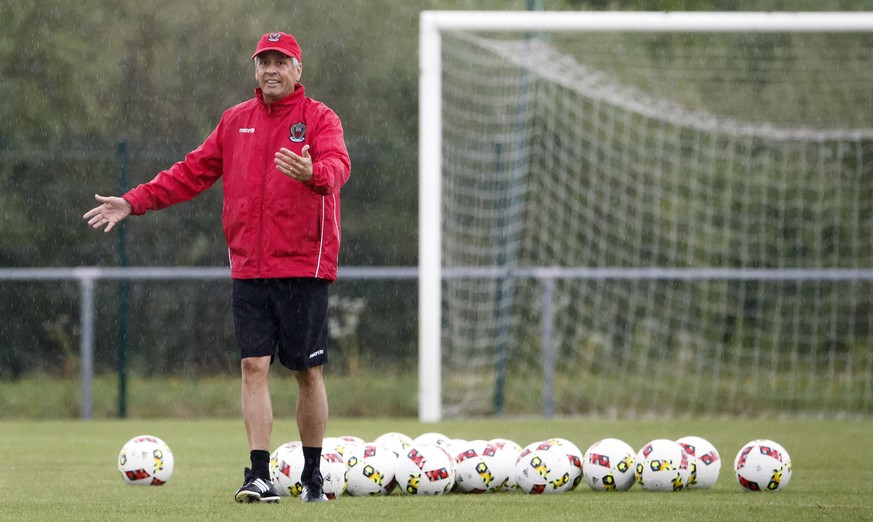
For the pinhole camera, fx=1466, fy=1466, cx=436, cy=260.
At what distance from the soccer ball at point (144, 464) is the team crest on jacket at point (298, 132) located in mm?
1928

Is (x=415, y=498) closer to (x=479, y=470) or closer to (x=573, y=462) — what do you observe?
(x=479, y=470)

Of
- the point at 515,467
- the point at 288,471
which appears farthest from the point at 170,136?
the point at 515,467

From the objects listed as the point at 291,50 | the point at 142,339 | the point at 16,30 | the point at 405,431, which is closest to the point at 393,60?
the point at 16,30

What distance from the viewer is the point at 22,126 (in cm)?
1694

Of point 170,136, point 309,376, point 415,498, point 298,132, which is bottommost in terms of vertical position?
point 415,498

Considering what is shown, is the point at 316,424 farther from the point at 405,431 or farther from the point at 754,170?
Result: the point at 754,170

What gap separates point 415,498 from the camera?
6730mm

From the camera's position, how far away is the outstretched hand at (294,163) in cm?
595

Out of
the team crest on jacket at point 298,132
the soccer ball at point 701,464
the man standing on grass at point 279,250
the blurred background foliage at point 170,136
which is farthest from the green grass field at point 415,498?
the blurred background foliage at point 170,136

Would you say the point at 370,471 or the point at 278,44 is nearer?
the point at 278,44

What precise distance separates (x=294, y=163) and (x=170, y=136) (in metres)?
12.2

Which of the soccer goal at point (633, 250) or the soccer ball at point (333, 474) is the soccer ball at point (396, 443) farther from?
the soccer goal at point (633, 250)

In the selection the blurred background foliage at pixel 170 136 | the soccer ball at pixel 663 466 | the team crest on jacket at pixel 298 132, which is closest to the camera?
the team crest on jacket at pixel 298 132

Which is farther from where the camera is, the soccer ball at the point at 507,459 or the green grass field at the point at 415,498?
the soccer ball at the point at 507,459
